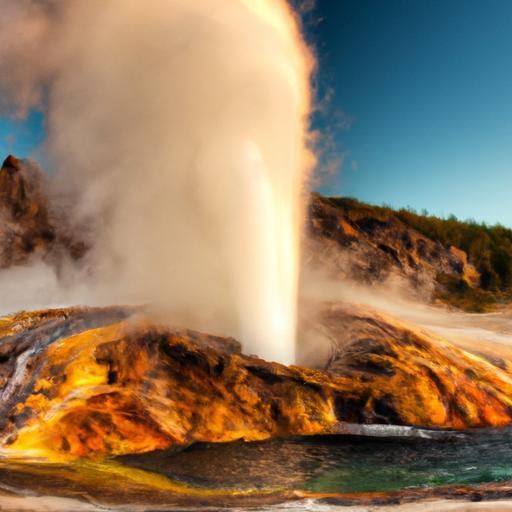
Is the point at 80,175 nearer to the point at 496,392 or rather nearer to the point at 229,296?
the point at 229,296

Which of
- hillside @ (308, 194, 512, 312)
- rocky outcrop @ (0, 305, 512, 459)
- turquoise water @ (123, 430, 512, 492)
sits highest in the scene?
hillside @ (308, 194, 512, 312)

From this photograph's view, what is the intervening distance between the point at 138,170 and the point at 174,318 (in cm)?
1381

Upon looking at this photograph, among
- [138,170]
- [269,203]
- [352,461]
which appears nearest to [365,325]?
[269,203]

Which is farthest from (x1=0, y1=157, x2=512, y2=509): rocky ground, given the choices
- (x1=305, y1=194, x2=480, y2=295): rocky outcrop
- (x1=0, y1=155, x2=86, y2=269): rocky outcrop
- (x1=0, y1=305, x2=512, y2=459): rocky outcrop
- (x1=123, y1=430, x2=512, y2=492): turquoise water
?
(x1=305, y1=194, x2=480, y2=295): rocky outcrop

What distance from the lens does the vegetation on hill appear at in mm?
36844

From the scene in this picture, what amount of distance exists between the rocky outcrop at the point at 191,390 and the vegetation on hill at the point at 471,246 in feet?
79.9

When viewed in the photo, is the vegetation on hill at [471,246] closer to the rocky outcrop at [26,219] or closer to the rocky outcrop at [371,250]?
the rocky outcrop at [371,250]

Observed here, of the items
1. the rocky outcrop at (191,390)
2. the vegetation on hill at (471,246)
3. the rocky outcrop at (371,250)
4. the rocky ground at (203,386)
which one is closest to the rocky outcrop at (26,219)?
the rocky ground at (203,386)

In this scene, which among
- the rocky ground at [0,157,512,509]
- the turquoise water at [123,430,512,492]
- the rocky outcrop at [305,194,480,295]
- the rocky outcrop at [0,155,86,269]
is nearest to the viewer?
the turquoise water at [123,430,512,492]

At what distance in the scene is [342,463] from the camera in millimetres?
8711

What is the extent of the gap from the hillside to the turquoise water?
2509cm

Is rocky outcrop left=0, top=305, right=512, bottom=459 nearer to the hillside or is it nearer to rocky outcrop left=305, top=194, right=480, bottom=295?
rocky outcrop left=305, top=194, right=480, bottom=295

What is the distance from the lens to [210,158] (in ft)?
51.4

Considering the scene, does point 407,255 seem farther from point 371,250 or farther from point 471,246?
point 471,246
